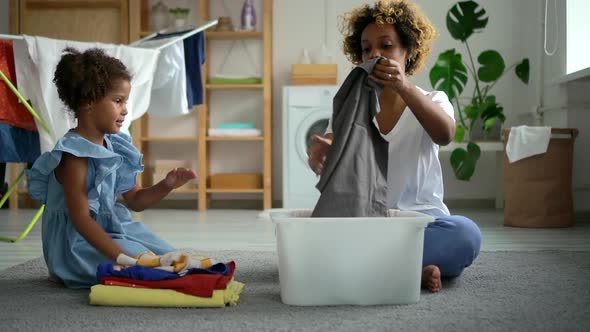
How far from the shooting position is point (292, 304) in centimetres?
166

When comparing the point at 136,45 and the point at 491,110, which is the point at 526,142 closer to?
the point at 491,110

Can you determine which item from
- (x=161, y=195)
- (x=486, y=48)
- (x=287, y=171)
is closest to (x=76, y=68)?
(x=161, y=195)

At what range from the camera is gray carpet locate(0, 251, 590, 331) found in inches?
57.7

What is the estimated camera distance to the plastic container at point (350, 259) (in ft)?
5.17

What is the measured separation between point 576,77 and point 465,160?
1.07 meters

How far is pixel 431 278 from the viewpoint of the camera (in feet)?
5.97

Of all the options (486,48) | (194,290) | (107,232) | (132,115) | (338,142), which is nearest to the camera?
(194,290)

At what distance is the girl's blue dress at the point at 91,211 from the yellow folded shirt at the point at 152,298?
0.85 feet

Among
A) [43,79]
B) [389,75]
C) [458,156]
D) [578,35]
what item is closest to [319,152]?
[389,75]

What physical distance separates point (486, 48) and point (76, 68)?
3.80 meters

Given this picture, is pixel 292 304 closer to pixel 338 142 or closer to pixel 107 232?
pixel 338 142

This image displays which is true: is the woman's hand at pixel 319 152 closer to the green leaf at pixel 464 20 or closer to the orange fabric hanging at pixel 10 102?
the orange fabric hanging at pixel 10 102

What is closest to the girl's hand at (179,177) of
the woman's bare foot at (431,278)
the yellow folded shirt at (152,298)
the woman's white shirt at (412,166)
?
the yellow folded shirt at (152,298)

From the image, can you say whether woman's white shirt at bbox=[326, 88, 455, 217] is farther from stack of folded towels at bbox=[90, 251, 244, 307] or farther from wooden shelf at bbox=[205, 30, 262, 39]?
wooden shelf at bbox=[205, 30, 262, 39]
